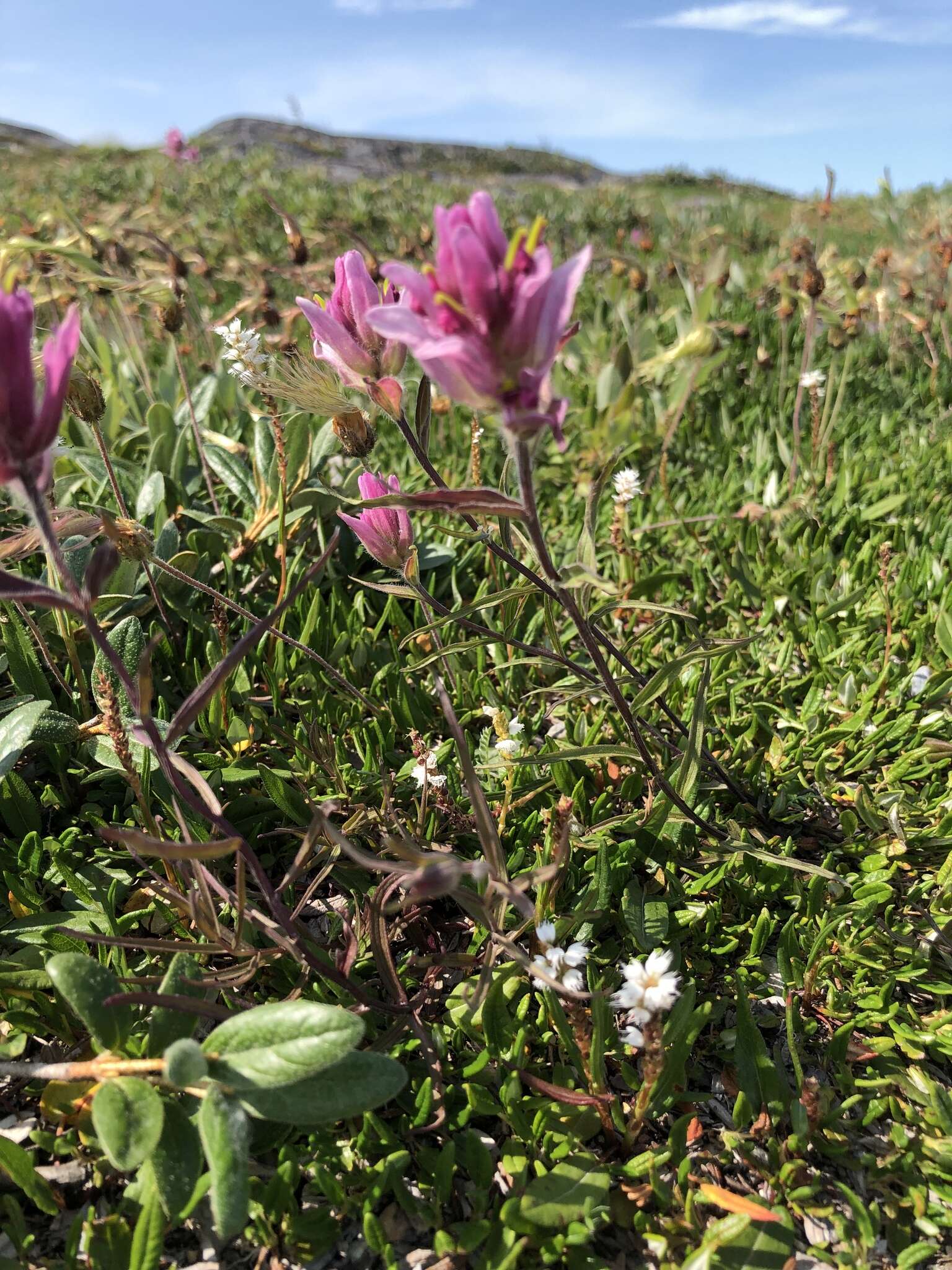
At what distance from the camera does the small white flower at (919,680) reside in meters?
2.15

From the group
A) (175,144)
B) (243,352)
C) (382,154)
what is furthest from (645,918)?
(382,154)

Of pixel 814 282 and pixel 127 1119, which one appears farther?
pixel 814 282

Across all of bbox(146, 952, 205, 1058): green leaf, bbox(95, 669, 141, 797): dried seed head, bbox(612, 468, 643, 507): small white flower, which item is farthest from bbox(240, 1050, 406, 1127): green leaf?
bbox(612, 468, 643, 507): small white flower

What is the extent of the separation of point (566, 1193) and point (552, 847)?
55cm

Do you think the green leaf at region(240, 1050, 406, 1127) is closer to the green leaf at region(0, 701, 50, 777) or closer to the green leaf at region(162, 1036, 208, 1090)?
the green leaf at region(162, 1036, 208, 1090)

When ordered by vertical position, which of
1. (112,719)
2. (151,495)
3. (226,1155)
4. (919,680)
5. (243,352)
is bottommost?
(226,1155)

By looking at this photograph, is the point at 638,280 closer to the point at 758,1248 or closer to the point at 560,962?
the point at 560,962

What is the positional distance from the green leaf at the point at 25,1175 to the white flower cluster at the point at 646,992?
85 centimetres

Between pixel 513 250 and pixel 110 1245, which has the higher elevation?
pixel 513 250

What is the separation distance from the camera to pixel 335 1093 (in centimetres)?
109

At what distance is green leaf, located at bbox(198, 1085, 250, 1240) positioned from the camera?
37.3 inches

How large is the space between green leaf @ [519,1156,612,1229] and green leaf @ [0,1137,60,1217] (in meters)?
0.67

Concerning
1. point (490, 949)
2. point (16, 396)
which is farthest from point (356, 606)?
point (16, 396)

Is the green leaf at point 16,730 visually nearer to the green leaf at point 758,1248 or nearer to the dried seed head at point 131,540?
the dried seed head at point 131,540
